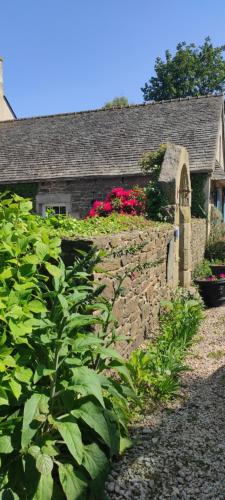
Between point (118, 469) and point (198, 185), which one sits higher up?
point (198, 185)

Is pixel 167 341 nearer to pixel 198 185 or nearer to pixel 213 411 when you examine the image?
pixel 213 411

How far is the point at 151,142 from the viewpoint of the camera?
48.2ft

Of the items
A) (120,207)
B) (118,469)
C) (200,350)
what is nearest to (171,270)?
(120,207)

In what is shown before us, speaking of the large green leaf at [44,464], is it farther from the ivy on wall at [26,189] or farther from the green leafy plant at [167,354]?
the ivy on wall at [26,189]

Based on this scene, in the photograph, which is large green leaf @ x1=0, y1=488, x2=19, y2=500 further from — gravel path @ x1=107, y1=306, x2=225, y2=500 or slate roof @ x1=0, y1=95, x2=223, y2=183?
slate roof @ x1=0, y1=95, x2=223, y2=183

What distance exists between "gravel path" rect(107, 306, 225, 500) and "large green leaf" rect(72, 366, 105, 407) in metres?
0.85

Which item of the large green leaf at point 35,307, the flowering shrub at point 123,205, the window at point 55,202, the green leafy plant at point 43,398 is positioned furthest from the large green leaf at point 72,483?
the window at point 55,202

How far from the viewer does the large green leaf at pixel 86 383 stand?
8.34 feet

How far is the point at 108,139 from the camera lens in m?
15.6

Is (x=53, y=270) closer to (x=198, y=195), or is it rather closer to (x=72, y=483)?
(x=72, y=483)

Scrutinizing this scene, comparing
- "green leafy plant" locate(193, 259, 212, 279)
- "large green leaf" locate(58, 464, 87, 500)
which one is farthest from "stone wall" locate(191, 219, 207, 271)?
"large green leaf" locate(58, 464, 87, 500)

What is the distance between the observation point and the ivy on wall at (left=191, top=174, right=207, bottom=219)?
13086mm

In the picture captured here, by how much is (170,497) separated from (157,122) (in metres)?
14.4

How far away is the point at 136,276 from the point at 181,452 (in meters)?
2.53
